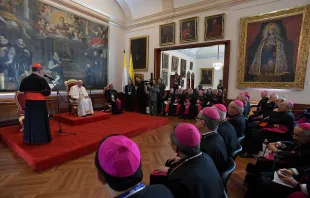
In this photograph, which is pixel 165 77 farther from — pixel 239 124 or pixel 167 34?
pixel 239 124

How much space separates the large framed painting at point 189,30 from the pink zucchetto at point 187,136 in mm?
7219

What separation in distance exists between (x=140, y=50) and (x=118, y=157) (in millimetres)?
9313

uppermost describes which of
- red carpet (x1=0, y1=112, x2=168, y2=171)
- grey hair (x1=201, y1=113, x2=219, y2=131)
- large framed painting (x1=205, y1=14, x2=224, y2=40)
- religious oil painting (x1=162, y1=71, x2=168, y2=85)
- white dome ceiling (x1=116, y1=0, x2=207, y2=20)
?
white dome ceiling (x1=116, y1=0, x2=207, y2=20)

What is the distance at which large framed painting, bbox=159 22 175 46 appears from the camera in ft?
27.2

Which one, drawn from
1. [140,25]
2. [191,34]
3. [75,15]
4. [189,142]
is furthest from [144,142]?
[140,25]

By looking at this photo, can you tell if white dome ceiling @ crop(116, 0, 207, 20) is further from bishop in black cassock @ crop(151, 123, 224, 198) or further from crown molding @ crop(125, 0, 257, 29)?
→ bishop in black cassock @ crop(151, 123, 224, 198)

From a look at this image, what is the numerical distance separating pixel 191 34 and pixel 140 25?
334cm

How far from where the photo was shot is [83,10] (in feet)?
24.8

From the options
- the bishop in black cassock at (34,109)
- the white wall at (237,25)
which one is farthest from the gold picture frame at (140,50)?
the bishop in black cassock at (34,109)

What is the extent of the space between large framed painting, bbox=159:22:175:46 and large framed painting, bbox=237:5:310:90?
3.20 m

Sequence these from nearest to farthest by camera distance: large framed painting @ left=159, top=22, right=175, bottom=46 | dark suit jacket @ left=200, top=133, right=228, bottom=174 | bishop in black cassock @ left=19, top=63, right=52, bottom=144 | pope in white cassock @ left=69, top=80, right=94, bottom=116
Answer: dark suit jacket @ left=200, top=133, right=228, bottom=174, bishop in black cassock @ left=19, top=63, right=52, bottom=144, pope in white cassock @ left=69, top=80, right=94, bottom=116, large framed painting @ left=159, top=22, right=175, bottom=46

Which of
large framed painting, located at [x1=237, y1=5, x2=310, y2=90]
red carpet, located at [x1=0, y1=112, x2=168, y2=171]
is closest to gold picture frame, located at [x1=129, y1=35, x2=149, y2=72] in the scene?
large framed painting, located at [x1=237, y1=5, x2=310, y2=90]

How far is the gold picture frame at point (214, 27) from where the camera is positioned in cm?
694

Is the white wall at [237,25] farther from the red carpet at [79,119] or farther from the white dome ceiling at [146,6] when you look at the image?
the red carpet at [79,119]
